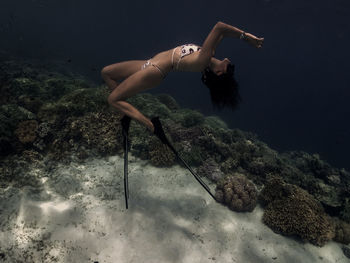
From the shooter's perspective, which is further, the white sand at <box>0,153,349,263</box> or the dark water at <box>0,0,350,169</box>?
the dark water at <box>0,0,350,169</box>

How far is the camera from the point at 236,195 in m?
6.38

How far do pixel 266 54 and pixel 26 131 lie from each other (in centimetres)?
8671

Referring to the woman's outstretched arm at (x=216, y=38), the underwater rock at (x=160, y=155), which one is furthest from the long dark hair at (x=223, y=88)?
the underwater rock at (x=160, y=155)

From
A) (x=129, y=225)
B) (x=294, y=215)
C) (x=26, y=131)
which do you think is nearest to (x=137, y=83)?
(x=129, y=225)

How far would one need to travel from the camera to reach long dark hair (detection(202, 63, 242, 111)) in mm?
4238

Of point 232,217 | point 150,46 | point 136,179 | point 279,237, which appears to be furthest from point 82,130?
point 150,46

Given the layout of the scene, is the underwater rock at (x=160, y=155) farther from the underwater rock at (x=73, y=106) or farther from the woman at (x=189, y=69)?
the woman at (x=189, y=69)

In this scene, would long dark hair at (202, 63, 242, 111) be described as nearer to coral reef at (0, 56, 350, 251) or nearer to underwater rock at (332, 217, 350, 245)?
coral reef at (0, 56, 350, 251)

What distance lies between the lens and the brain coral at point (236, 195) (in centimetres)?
631

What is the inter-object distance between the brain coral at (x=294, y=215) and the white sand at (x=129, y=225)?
0.23m

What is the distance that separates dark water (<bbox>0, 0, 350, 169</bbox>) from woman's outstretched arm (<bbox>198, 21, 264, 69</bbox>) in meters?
21.1

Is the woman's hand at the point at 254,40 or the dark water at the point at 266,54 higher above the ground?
the woman's hand at the point at 254,40

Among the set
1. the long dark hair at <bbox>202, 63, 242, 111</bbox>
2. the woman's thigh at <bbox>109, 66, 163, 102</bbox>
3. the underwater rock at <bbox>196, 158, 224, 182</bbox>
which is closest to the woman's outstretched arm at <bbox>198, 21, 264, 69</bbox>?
the long dark hair at <bbox>202, 63, 242, 111</bbox>

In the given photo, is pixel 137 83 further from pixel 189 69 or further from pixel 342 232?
pixel 342 232
